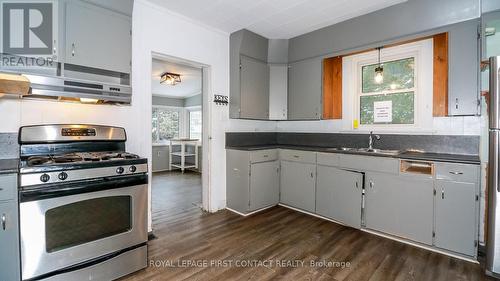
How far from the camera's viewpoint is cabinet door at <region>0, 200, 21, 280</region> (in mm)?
1445

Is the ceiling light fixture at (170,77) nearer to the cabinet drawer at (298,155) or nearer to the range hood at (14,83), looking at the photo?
the cabinet drawer at (298,155)

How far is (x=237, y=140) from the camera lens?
12.1 ft

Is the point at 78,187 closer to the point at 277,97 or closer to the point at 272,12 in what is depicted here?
the point at 272,12

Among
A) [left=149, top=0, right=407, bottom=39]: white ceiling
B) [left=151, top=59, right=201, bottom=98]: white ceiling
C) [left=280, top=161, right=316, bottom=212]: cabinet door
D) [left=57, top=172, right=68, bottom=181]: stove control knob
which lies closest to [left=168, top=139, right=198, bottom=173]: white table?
[left=151, top=59, right=201, bottom=98]: white ceiling

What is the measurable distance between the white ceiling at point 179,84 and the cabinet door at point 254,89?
140cm

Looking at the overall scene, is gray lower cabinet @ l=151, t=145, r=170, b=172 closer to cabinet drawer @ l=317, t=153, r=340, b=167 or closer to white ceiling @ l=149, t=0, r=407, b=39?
white ceiling @ l=149, t=0, r=407, b=39

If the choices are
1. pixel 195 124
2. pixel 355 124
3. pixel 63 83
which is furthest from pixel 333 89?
pixel 195 124

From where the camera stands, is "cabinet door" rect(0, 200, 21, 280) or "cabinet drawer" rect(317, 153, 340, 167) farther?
"cabinet drawer" rect(317, 153, 340, 167)

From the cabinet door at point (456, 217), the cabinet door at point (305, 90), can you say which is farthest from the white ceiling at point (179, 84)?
the cabinet door at point (456, 217)

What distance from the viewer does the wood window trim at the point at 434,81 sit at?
8.71 feet

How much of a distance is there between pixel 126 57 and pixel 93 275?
1897 mm

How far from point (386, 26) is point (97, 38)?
3094 millimetres

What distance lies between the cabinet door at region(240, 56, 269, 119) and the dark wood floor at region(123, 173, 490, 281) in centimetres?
155

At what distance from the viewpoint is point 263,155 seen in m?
3.39
